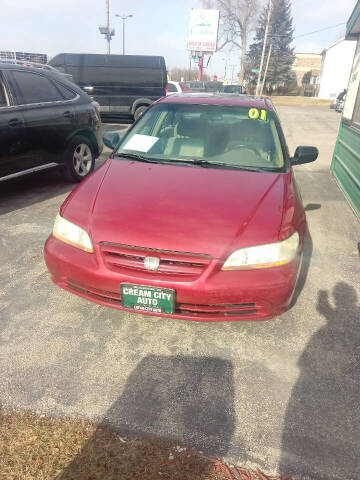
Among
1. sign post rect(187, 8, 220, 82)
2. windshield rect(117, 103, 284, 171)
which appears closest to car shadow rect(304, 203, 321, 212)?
windshield rect(117, 103, 284, 171)

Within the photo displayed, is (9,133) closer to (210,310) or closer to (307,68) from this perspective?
(210,310)

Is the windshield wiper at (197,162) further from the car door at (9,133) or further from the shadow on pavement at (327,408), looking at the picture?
the car door at (9,133)

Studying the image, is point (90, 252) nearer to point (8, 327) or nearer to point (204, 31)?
point (8, 327)

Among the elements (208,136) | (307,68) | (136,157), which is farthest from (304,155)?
(307,68)

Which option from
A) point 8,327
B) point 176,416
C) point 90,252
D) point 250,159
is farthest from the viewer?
point 250,159

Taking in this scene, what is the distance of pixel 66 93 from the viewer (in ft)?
17.8

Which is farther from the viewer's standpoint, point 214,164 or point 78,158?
point 78,158

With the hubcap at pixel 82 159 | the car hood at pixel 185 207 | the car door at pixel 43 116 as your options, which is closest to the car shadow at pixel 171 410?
the car hood at pixel 185 207

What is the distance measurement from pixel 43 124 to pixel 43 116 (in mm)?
118

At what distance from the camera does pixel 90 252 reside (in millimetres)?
2270

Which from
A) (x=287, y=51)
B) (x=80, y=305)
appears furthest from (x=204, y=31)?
(x=80, y=305)

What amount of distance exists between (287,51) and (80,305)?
2209 inches

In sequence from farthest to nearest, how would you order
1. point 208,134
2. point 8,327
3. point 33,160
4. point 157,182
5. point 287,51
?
point 287,51, point 33,160, point 208,134, point 157,182, point 8,327

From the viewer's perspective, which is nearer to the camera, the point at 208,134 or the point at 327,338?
the point at 327,338
